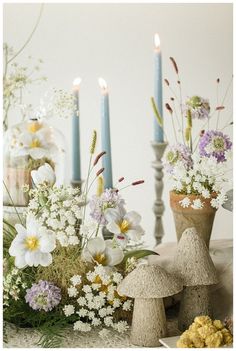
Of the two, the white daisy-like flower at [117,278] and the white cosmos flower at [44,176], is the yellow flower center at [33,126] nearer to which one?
the white cosmos flower at [44,176]

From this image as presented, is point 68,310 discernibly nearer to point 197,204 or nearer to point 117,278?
point 117,278

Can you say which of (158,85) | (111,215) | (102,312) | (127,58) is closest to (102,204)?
(111,215)

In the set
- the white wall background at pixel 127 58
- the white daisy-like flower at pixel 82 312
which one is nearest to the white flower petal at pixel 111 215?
the white daisy-like flower at pixel 82 312

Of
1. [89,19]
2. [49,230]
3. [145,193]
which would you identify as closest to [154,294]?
[49,230]

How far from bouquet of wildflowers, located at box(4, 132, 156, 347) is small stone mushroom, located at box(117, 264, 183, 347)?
0.13 ft

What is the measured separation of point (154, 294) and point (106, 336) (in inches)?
4.1

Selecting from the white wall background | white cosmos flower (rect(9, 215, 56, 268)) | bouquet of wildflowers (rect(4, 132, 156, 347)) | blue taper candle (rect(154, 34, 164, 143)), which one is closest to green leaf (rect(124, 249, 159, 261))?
bouquet of wildflowers (rect(4, 132, 156, 347))

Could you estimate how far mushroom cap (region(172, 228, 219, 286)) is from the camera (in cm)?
71

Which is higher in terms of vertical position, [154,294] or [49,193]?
[49,193]

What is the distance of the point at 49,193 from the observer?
2.47 ft

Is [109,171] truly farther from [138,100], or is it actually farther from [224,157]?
[138,100]

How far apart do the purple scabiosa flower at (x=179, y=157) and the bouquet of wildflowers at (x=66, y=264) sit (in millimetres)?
85

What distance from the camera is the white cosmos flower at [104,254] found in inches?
29.7

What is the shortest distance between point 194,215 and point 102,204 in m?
0.12
